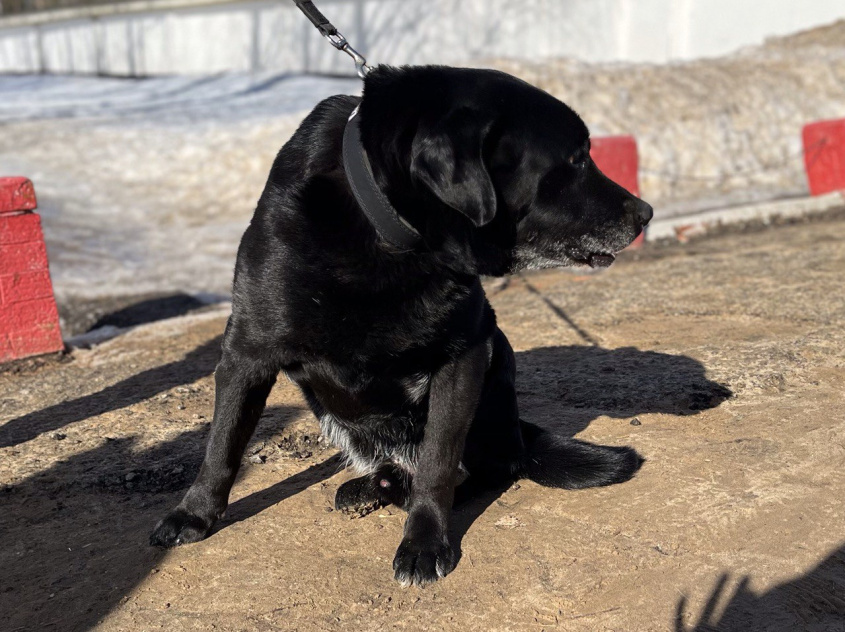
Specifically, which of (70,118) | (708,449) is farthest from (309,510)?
(70,118)

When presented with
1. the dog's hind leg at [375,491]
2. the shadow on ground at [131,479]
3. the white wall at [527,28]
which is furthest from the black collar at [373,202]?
the white wall at [527,28]

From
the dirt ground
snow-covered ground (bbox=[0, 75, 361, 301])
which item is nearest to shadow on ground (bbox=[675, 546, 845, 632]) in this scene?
the dirt ground

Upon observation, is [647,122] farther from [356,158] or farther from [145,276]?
[356,158]

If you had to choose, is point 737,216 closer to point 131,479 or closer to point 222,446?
point 131,479

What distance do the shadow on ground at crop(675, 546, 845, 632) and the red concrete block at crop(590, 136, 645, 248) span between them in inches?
201

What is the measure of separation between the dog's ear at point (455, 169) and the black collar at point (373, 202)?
121 millimetres

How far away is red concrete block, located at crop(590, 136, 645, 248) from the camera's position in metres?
7.27

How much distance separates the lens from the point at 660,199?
33.6ft

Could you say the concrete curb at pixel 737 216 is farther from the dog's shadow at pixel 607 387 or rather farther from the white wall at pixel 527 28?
the white wall at pixel 527 28

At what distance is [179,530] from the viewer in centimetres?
271

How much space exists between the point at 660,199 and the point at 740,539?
26.6ft

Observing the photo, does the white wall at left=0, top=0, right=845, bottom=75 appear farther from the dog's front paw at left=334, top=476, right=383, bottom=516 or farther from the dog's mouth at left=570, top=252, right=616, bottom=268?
the dog's front paw at left=334, top=476, right=383, bottom=516

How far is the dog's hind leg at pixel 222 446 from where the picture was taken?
2.65 metres

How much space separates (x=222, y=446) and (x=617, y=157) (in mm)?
5333
